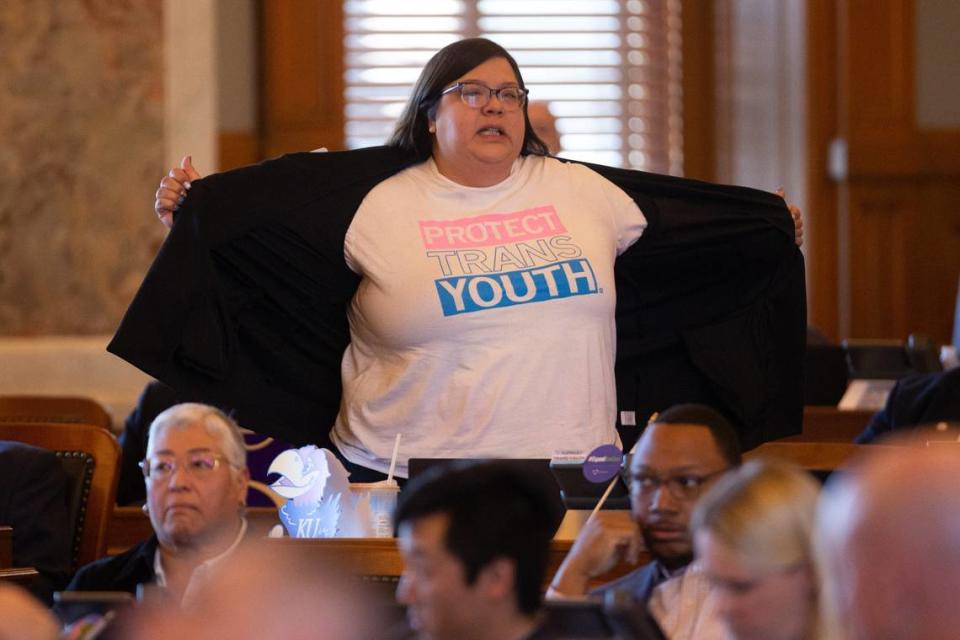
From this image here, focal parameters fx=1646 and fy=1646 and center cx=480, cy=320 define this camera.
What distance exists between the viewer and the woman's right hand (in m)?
4.08

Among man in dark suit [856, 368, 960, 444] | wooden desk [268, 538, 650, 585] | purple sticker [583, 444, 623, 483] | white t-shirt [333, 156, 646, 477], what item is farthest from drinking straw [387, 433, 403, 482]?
man in dark suit [856, 368, 960, 444]

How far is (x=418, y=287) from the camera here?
12.8 feet

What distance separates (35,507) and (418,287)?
1.13 metres

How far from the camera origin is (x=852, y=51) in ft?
26.9

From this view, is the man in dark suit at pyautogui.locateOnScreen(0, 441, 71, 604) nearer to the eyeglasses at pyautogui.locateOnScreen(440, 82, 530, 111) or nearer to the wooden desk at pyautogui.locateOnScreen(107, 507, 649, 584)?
the wooden desk at pyautogui.locateOnScreen(107, 507, 649, 584)

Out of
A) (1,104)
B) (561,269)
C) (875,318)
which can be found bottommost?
(875,318)

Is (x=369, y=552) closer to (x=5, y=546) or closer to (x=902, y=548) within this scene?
(x=5, y=546)

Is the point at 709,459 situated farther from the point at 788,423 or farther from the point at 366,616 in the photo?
the point at 788,423

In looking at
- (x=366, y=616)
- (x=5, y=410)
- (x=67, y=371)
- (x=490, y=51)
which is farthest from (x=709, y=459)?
(x=67, y=371)

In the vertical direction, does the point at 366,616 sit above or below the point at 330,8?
below

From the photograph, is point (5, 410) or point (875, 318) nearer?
point (5, 410)

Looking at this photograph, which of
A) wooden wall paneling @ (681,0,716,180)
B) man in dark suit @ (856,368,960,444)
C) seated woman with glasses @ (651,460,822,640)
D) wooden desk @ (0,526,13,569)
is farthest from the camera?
wooden wall paneling @ (681,0,716,180)

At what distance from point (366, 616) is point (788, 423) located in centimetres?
271

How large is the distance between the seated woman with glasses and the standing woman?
1735mm
